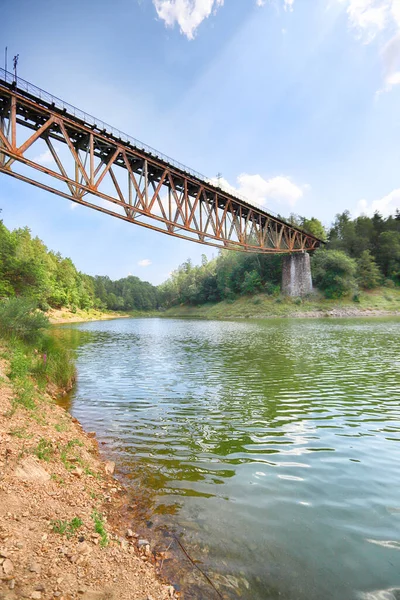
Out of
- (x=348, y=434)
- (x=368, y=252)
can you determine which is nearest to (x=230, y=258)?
(x=368, y=252)

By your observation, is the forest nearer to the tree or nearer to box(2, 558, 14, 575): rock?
the tree

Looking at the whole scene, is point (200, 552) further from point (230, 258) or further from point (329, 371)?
point (230, 258)

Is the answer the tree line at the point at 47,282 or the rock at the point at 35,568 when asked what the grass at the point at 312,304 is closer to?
the tree line at the point at 47,282

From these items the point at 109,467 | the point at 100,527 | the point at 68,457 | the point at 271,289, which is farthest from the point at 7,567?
the point at 271,289

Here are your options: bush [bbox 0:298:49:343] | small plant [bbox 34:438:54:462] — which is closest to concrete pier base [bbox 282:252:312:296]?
bush [bbox 0:298:49:343]

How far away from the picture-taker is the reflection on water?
3.66m

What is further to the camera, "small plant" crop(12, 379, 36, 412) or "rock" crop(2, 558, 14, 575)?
"small plant" crop(12, 379, 36, 412)

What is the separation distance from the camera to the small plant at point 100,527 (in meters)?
3.67

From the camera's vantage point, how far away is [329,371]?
14.1 meters

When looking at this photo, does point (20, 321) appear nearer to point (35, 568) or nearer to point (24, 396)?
point (24, 396)

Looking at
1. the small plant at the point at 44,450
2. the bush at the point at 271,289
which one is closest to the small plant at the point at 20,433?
the small plant at the point at 44,450

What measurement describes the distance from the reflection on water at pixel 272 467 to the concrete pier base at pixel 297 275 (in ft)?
181

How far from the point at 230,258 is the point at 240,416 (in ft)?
309

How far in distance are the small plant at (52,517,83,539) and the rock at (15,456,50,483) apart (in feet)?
3.57
